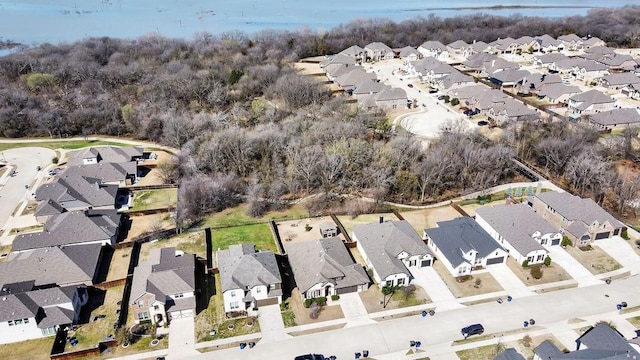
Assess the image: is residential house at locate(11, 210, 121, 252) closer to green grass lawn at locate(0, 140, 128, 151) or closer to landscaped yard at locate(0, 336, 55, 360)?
landscaped yard at locate(0, 336, 55, 360)

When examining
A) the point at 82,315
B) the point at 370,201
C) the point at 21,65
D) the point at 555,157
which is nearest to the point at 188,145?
the point at 370,201

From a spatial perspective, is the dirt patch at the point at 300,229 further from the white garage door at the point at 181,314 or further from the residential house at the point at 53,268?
the residential house at the point at 53,268

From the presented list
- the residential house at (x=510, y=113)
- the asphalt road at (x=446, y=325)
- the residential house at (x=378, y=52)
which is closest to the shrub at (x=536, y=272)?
the asphalt road at (x=446, y=325)

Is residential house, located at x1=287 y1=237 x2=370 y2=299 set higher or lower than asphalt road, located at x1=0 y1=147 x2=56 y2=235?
lower

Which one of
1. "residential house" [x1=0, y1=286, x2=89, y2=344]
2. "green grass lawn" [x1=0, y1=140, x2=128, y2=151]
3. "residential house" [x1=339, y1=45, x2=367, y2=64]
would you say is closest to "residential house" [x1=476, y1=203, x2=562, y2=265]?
"residential house" [x1=0, y1=286, x2=89, y2=344]

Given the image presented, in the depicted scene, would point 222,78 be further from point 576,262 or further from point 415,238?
point 576,262

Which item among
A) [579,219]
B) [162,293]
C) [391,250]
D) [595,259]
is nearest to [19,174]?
[162,293]

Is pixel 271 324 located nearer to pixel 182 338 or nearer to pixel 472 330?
pixel 182 338
